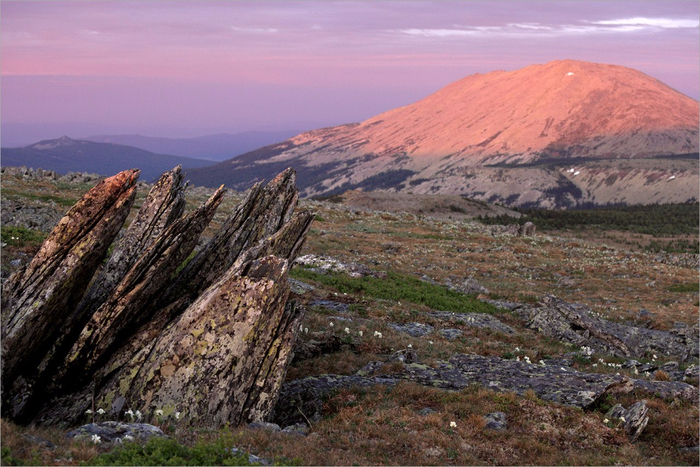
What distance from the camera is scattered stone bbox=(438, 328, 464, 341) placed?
24656 mm

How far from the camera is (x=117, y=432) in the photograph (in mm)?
11344

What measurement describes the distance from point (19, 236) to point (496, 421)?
28.0 m

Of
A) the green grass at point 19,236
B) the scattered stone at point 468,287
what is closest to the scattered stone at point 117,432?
the green grass at point 19,236

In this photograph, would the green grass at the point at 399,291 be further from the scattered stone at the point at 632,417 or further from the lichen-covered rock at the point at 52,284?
the lichen-covered rock at the point at 52,284

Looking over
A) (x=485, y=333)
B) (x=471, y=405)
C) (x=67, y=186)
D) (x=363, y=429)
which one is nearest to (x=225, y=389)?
(x=363, y=429)

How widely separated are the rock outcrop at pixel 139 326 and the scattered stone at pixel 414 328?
1011 centimetres

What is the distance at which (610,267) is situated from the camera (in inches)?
2170

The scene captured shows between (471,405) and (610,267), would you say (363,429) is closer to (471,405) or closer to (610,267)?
(471,405)

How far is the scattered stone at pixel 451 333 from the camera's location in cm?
2466

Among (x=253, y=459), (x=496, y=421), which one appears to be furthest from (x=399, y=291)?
(x=253, y=459)

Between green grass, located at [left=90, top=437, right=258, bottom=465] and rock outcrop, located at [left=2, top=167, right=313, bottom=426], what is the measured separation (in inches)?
87.1

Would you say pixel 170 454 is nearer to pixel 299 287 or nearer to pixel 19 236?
pixel 299 287

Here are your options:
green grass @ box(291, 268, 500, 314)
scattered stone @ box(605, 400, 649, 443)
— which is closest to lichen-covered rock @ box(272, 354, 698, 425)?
scattered stone @ box(605, 400, 649, 443)

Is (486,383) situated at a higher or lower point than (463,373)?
higher
